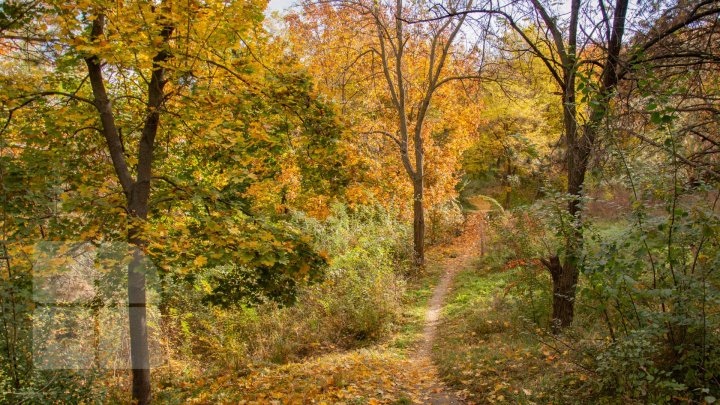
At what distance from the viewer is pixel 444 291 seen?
1337 centimetres

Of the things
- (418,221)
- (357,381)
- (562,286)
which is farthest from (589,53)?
(418,221)

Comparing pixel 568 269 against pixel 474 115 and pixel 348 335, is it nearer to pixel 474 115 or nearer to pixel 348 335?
pixel 348 335

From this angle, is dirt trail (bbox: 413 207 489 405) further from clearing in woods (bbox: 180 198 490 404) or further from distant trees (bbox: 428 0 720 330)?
distant trees (bbox: 428 0 720 330)

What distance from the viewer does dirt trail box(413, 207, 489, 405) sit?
6.10 m

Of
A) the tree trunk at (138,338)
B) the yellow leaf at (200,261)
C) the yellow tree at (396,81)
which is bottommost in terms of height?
the tree trunk at (138,338)

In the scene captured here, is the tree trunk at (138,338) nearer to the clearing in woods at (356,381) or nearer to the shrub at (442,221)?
the clearing in woods at (356,381)

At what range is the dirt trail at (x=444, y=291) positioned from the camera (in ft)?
20.0

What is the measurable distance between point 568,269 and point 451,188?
12.7 m

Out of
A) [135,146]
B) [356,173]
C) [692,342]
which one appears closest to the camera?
[692,342]

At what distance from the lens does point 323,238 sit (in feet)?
42.8

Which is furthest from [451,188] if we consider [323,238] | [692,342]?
[692,342]

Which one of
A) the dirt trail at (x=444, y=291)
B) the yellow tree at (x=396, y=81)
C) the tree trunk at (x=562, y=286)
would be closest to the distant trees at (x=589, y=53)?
the tree trunk at (x=562, y=286)

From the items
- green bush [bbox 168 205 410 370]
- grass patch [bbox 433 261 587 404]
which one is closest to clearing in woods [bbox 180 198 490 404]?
grass patch [bbox 433 261 587 404]

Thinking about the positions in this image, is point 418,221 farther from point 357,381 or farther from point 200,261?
point 200,261
